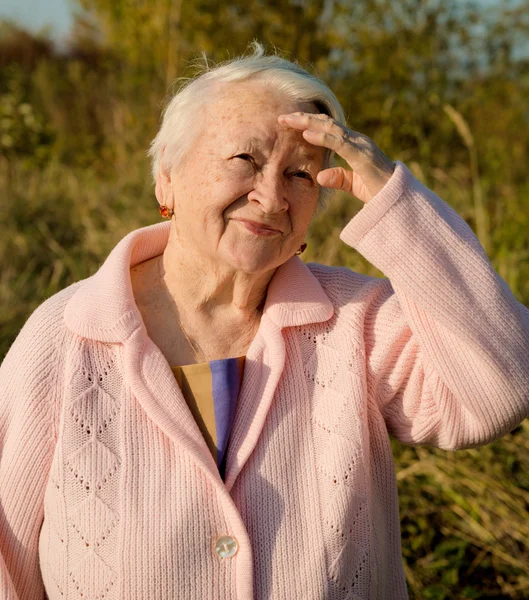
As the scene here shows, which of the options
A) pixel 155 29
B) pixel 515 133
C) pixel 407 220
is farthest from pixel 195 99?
pixel 515 133

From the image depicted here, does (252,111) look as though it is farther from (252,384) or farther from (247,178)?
(252,384)

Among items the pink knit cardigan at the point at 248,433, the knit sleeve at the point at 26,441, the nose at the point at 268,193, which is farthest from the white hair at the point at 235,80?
the knit sleeve at the point at 26,441

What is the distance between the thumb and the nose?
0.11m

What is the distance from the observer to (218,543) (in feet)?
6.66

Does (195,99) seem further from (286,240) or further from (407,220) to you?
(407,220)

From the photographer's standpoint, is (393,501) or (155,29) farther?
(155,29)

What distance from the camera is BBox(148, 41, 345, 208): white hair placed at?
2.15 m

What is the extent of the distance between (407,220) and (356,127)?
6.00m

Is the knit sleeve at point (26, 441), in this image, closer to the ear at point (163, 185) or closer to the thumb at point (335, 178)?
the ear at point (163, 185)

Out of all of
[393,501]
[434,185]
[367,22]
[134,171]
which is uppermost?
[367,22]

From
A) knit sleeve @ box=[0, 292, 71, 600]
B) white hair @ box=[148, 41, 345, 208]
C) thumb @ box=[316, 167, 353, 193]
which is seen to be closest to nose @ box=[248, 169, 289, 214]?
thumb @ box=[316, 167, 353, 193]

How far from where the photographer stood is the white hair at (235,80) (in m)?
2.15

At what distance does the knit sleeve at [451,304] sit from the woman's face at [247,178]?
23cm

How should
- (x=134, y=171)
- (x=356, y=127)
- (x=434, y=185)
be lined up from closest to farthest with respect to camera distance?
(x=434, y=185) < (x=134, y=171) < (x=356, y=127)
